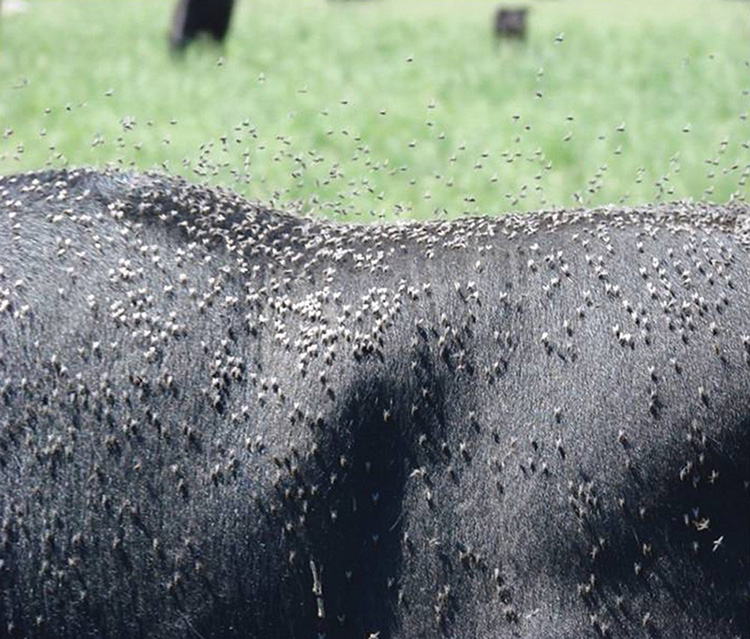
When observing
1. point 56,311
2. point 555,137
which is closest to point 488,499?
point 56,311

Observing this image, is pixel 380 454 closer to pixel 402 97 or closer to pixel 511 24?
pixel 402 97

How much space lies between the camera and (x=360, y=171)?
7.58 meters

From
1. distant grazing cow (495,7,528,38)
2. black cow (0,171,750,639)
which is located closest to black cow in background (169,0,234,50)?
distant grazing cow (495,7,528,38)

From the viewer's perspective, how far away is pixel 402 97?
9.53 m

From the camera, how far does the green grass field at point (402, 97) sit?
698cm

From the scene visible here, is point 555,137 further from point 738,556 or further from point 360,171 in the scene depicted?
point 738,556

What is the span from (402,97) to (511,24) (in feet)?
10.1

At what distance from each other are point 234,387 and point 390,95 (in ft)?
22.6

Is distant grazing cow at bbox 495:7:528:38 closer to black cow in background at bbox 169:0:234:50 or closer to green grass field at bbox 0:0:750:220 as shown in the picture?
green grass field at bbox 0:0:750:220

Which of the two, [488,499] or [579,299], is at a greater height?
[579,299]

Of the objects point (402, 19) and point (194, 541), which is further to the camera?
point (402, 19)

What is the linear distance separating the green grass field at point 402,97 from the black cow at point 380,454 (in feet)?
4.59

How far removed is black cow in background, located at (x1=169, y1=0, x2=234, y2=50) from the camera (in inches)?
451

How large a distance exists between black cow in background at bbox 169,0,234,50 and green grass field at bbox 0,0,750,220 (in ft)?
0.79
